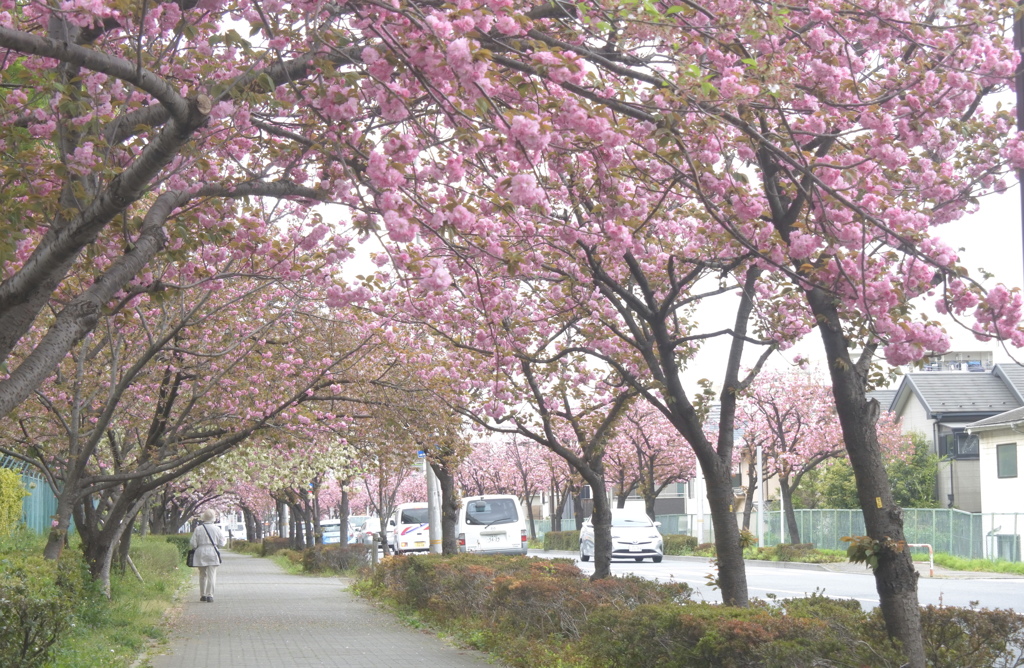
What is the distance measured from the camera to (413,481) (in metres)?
67.4

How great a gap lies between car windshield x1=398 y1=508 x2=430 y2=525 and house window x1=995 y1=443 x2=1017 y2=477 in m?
19.8

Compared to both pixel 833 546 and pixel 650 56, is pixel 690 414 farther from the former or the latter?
pixel 833 546

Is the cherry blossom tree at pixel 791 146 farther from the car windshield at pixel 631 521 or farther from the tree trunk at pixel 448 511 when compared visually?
the car windshield at pixel 631 521

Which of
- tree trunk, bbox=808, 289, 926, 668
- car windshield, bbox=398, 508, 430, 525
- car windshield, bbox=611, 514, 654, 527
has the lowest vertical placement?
car windshield, bbox=611, 514, 654, 527

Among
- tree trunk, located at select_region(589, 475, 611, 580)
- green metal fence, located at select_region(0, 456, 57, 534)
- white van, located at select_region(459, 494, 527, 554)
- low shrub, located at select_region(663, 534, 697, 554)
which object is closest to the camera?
tree trunk, located at select_region(589, 475, 611, 580)

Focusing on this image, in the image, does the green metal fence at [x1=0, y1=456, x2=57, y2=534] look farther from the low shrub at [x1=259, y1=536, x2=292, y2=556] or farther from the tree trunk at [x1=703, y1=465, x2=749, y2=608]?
the tree trunk at [x1=703, y1=465, x2=749, y2=608]

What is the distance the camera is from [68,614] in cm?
927

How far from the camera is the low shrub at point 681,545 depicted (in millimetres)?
41812

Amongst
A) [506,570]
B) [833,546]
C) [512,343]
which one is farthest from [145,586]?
[833,546]

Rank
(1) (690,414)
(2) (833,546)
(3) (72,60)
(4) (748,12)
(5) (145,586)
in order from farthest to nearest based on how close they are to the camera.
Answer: (2) (833,546) → (5) (145,586) → (1) (690,414) → (4) (748,12) → (3) (72,60)

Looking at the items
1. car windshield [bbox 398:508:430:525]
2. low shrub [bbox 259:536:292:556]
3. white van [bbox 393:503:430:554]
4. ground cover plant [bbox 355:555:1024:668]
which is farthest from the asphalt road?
low shrub [bbox 259:536:292:556]

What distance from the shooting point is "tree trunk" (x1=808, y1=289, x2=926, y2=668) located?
650cm

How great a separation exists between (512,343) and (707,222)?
4.00m

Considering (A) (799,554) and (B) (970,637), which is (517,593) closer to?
(B) (970,637)
